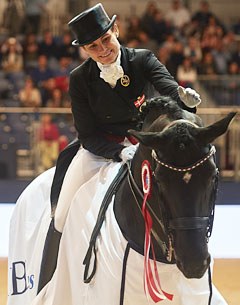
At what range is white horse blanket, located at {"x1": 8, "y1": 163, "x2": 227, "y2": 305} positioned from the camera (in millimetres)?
3027

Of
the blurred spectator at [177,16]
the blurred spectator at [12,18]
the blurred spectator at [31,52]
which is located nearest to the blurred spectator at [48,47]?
the blurred spectator at [31,52]

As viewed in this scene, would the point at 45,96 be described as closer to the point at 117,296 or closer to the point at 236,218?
the point at 236,218

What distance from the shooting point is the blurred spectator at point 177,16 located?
46.1 ft

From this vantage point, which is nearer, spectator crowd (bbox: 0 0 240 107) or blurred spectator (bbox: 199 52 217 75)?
spectator crowd (bbox: 0 0 240 107)

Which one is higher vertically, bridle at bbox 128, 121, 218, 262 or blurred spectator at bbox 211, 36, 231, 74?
blurred spectator at bbox 211, 36, 231, 74

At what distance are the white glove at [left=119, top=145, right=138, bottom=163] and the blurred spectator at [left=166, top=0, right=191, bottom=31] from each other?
10.8m

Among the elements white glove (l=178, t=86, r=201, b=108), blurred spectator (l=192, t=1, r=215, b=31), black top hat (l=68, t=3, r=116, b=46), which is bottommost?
white glove (l=178, t=86, r=201, b=108)

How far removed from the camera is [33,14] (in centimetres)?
1416

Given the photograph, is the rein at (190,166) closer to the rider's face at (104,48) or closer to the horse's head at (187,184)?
the horse's head at (187,184)

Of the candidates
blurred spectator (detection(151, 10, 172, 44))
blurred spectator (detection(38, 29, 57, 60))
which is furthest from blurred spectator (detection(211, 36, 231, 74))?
blurred spectator (detection(38, 29, 57, 60))

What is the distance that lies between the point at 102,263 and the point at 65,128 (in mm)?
6899

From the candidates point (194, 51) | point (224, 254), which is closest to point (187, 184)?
point (224, 254)

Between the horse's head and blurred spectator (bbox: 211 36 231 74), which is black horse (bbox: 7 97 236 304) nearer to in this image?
the horse's head

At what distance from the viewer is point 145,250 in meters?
2.98
